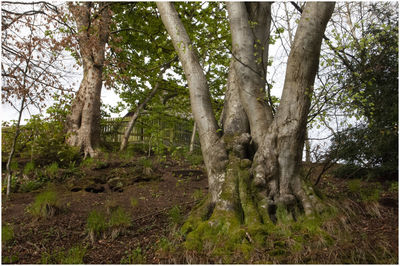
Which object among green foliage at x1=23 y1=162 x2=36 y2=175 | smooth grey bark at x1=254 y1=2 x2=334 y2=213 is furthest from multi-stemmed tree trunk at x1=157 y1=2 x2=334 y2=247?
green foliage at x1=23 y1=162 x2=36 y2=175

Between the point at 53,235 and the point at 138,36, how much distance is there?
882cm

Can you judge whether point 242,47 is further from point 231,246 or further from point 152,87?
point 152,87

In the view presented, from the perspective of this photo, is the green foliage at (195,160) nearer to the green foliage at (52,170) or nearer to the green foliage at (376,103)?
the green foliage at (52,170)

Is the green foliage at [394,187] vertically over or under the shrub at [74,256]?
over

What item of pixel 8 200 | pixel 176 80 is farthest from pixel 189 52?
pixel 176 80

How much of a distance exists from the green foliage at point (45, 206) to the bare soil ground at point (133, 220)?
0.31ft

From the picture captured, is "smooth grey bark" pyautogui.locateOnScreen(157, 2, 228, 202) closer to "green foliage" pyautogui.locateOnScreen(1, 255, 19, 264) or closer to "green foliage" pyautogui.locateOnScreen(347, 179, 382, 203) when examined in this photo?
"green foliage" pyautogui.locateOnScreen(347, 179, 382, 203)

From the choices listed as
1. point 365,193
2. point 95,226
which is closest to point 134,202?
point 95,226

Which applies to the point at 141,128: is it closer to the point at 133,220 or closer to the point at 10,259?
the point at 133,220

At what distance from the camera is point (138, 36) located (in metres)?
11.2

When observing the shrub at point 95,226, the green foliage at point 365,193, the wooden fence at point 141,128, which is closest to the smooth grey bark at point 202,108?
the shrub at point 95,226

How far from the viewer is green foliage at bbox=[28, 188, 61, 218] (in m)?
4.60

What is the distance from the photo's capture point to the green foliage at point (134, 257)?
3.37 metres

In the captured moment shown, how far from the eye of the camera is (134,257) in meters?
3.46
